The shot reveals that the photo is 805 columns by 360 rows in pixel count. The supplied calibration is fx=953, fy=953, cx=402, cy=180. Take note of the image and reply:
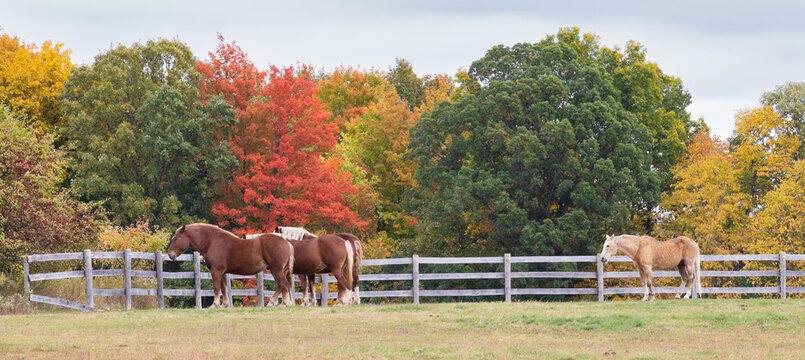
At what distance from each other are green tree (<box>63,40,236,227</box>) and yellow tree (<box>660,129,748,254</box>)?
17.7 meters

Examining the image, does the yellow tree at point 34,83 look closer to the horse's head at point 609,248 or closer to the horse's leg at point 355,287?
the horse's leg at point 355,287

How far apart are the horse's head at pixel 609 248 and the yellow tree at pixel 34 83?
25.3 meters

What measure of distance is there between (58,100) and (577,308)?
2884 centimetres

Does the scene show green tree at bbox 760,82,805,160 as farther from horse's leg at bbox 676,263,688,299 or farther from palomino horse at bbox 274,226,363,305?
palomino horse at bbox 274,226,363,305

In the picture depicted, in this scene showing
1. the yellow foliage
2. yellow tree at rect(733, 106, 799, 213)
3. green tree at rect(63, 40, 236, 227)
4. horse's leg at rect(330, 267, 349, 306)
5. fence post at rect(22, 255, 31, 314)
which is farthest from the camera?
yellow tree at rect(733, 106, 799, 213)

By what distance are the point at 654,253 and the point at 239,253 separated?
9606 mm

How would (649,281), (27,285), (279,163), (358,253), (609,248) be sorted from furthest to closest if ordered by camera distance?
(279,163), (609,248), (649,281), (358,253), (27,285)

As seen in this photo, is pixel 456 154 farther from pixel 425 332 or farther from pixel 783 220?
pixel 425 332

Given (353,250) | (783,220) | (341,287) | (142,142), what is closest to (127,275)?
(341,287)

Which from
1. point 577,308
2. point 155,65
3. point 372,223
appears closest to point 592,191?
point 372,223

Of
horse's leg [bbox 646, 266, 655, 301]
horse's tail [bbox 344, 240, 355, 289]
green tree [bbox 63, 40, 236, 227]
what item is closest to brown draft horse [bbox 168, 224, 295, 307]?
horse's tail [bbox 344, 240, 355, 289]

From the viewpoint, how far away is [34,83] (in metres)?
39.9

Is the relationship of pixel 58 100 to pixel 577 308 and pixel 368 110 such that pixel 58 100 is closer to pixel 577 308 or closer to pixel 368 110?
pixel 368 110

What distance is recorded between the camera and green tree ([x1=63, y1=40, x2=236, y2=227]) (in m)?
35.8
